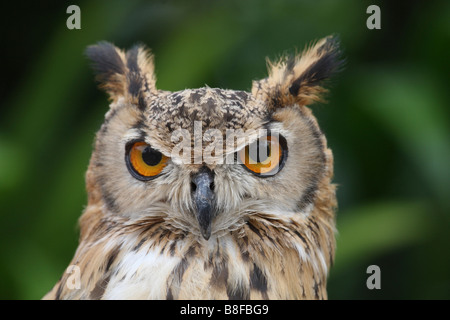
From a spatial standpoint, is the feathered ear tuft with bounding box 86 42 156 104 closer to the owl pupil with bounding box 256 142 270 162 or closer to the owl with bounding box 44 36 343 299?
the owl with bounding box 44 36 343 299

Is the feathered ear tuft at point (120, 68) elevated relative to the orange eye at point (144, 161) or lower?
elevated

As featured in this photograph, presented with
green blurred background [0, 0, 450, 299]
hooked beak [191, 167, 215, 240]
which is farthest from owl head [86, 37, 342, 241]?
green blurred background [0, 0, 450, 299]

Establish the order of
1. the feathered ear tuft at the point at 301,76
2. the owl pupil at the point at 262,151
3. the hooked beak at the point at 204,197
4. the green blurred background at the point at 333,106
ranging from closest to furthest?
the hooked beak at the point at 204,197
the owl pupil at the point at 262,151
the feathered ear tuft at the point at 301,76
the green blurred background at the point at 333,106

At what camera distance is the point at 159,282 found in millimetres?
1371

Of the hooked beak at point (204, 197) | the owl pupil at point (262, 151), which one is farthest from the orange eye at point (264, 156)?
the hooked beak at point (204, 197)

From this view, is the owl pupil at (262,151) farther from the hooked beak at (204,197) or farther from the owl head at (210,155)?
the hooked beak at (204,197)

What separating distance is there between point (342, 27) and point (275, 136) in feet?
6.04

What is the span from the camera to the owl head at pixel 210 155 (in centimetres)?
135

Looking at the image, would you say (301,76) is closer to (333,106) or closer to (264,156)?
(264,156)

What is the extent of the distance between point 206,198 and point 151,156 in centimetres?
20
